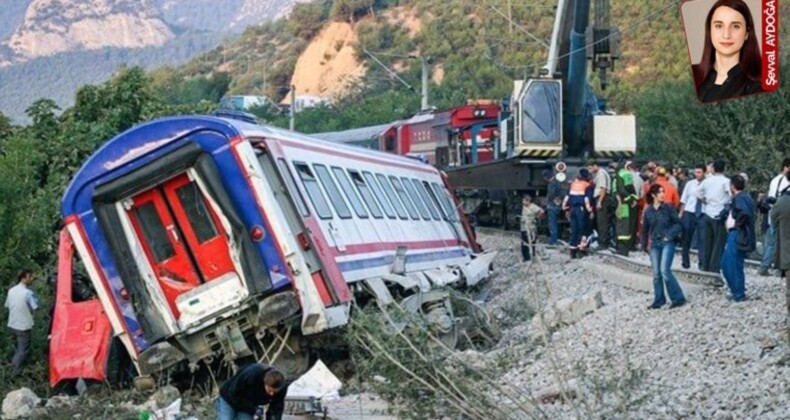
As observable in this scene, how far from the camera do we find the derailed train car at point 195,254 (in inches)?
575

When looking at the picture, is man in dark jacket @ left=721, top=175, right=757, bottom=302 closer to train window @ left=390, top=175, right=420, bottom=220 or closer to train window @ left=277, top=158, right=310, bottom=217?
train window @ left=277, top=158, right=310, bottom=217

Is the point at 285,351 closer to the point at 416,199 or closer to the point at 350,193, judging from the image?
the point at 350,193

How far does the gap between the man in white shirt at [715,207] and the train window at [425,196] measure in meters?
5.81

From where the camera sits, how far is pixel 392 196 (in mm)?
20656

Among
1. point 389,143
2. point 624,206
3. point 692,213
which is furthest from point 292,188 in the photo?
point 389,143

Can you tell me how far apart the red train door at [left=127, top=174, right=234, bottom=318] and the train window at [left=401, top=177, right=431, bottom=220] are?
7507 mm

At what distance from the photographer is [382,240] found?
18438 millimetres

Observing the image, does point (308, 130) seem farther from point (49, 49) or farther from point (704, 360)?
point (49, 49)

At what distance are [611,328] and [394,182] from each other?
20.1 feet

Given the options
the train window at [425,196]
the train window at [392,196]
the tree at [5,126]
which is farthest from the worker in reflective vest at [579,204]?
the tree at [5,126]

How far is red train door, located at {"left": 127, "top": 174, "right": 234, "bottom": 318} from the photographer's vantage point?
14.9 metres

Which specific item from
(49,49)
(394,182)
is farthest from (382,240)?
(49,49)

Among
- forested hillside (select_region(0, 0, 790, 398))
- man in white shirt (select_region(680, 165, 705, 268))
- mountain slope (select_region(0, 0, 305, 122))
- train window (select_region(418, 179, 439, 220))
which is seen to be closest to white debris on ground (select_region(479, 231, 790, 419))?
man in white shirt (select_region(680, 165, 705, 268))

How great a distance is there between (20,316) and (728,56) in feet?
33.1
